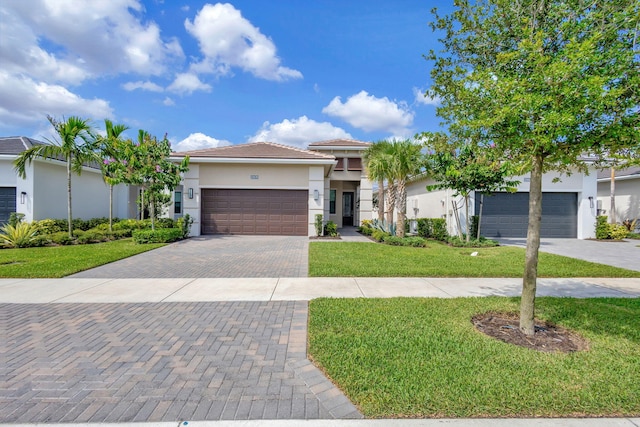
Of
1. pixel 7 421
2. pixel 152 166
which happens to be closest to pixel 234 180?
pixel 152 166

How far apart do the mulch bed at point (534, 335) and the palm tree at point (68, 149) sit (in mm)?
14930

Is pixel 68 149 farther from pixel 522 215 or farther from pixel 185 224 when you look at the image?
pixel 522 215

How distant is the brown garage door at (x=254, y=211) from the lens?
1595cm

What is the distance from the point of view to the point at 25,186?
46.8 feet

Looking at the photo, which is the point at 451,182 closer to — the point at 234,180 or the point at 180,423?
the point at 234,180

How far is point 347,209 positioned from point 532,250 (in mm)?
22932

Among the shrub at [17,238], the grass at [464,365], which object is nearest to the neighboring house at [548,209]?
the grass at [464,365]

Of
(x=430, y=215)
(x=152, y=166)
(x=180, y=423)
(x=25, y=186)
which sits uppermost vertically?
(x=152, y=166)

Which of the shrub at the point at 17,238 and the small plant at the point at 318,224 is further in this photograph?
the small plant at the point at 318,224

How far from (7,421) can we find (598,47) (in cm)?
673

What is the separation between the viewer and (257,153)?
16.1 metres

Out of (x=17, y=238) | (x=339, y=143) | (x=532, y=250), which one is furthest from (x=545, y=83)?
(x=339, y=143)

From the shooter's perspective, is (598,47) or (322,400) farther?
(598,47)

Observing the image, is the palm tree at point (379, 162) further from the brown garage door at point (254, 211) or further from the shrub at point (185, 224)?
the shrub at point (185, 224)
